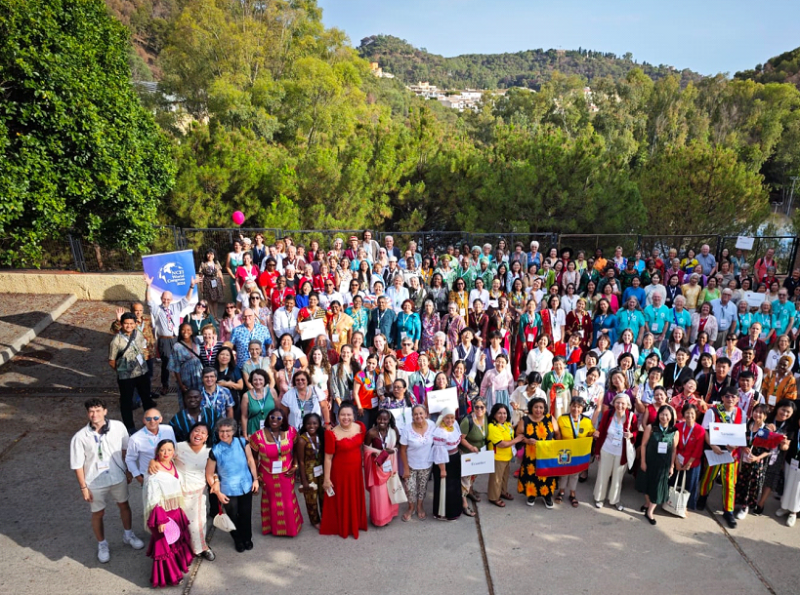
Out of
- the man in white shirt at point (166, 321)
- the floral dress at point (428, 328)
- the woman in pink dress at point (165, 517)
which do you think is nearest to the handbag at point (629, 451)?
the floral dress at point (428, 328)

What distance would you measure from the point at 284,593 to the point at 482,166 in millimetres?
13107

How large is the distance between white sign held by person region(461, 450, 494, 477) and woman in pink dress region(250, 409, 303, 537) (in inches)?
70.0

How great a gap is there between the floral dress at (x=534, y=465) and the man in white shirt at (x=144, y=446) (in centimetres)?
368

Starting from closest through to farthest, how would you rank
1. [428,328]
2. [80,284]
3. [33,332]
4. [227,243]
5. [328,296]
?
[428,328]
[328,296]
[33,332]
[80,284]
[227,243]

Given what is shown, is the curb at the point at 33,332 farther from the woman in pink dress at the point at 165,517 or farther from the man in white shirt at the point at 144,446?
the woman in pink dress at the point at 165,517

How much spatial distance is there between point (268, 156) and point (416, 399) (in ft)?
33.0

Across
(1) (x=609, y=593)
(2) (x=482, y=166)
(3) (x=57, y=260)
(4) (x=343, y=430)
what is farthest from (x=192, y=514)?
(2) (x=482, y=166)

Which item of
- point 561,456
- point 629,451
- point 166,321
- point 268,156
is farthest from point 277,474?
point 268,156

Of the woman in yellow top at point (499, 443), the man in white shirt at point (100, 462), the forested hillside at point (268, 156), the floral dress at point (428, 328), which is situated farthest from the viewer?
the floral dress at point (428, 328)

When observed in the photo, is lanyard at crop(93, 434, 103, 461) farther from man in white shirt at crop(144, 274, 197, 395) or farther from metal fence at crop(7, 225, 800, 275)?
metal fence at crop(7, 225, 800, 275)

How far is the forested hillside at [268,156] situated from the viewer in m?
7.80

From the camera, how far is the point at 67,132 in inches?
309

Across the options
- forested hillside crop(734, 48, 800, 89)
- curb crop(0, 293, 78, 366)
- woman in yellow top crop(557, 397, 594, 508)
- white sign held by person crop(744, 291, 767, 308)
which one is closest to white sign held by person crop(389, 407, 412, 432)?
woman in yellow top crop(557, 397, 594, 508)

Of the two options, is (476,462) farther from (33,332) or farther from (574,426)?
(33,332)
